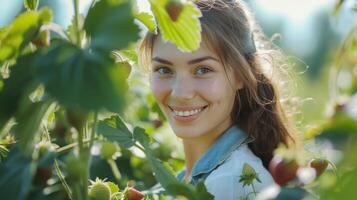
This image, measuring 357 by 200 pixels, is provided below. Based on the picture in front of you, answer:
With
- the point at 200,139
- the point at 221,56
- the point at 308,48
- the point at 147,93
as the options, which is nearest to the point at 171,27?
the point at 221,56

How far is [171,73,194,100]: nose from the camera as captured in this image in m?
Answer: 2.27

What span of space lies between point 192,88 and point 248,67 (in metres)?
0.30

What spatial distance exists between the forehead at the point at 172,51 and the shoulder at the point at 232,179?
34cm

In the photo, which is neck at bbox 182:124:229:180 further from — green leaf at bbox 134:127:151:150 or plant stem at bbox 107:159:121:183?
green leaf at bbox 134:127:151:150

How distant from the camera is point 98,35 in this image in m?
1.05

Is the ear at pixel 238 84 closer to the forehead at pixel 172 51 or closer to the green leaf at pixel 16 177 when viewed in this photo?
the forehead at pixel 172 51

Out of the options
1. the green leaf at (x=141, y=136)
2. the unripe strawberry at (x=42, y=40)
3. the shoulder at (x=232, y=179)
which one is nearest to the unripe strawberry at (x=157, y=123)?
the shoulder at (x=232, y=179)

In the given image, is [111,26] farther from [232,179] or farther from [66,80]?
[232,179]

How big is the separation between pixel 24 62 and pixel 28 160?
18 cm

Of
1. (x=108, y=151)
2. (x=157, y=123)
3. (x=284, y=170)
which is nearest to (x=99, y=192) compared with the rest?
(x=284, y=170)

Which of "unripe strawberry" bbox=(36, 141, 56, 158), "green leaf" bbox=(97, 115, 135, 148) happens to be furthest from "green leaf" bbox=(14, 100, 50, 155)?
"green leaf" bbox=(97, 115, 135, 148)

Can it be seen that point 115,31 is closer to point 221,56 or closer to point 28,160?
point 28,160

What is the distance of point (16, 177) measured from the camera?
3.70 ft

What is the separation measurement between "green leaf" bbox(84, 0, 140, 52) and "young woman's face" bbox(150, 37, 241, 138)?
118cm
